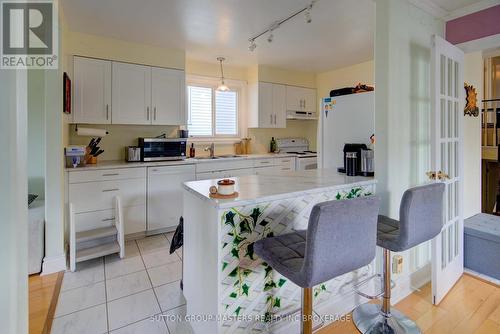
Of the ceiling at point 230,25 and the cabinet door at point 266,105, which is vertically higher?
the ceiling at point 230,25

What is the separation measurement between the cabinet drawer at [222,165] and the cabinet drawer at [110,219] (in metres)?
0.89

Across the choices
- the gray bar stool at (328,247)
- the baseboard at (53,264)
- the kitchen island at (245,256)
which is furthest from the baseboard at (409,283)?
the baseboard at (53,264)

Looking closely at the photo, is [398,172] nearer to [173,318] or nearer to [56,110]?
[173,318]

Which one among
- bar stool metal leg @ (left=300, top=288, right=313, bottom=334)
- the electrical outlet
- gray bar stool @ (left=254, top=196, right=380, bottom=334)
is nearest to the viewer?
gray bar stool @ (left=254, top=196, right=380, bottom=334)

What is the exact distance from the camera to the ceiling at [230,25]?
256cm

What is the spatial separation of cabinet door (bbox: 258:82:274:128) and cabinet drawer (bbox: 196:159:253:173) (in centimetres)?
89

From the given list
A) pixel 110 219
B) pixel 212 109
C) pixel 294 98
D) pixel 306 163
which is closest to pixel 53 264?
pixel 110 219

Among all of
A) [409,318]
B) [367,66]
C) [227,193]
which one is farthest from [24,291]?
[367,66]

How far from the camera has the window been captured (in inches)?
171

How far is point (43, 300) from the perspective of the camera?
2.11 m

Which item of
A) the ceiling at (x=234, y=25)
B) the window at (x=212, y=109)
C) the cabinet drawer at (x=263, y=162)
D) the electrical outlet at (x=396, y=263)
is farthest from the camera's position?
the window at (x=212, y=109)

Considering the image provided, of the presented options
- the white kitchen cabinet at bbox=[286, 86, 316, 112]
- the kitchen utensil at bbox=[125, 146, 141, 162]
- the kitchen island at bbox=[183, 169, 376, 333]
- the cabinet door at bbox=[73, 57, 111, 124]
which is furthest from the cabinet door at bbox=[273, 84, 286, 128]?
the kitchen island at bbox=[183, 169, 376, 333]

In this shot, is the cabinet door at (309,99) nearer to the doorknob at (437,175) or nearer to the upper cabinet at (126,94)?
the upper cabinet at (126,94)

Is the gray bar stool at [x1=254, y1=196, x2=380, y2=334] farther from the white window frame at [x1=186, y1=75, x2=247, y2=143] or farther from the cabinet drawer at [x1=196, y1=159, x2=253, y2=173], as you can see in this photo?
the white window frame at [x1=186, y1=75, x2=247, y2=143]
